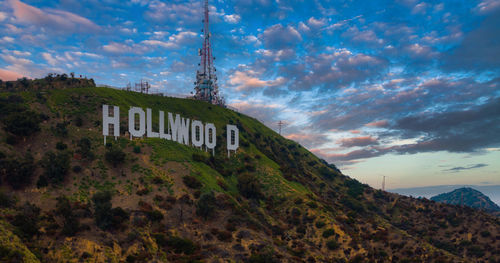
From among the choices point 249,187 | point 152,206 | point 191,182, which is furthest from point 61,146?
Result: point 249,187

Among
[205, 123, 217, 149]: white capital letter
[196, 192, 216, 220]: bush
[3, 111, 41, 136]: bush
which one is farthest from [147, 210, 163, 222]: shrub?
[205, 123, 217, 149]: white capital letter

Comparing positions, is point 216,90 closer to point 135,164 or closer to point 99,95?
point 99,95

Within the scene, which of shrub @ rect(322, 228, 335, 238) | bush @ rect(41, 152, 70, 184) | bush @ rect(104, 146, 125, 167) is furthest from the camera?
shrub @ rect(322, 228, 335, 238)

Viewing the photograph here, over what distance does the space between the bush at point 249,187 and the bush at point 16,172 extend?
46.4 metres

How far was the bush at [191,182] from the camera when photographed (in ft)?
214

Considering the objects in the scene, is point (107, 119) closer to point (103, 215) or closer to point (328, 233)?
point (103, 215)

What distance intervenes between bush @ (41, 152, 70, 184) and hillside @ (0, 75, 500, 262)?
7.7 inches

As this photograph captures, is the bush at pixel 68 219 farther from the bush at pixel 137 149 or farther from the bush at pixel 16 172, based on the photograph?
the bush at pixel 137 149

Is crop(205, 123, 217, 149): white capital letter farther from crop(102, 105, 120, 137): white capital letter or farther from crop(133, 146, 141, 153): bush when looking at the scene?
crop(102, 105, 120, 137): white capital letter

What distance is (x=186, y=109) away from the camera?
11794 centimetres

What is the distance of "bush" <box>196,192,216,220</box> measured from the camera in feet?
189

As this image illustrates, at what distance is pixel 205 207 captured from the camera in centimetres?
5788

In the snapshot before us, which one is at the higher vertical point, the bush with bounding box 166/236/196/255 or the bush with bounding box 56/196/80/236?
the bush with bounding box 56/196/80/236

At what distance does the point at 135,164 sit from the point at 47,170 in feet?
53.6
